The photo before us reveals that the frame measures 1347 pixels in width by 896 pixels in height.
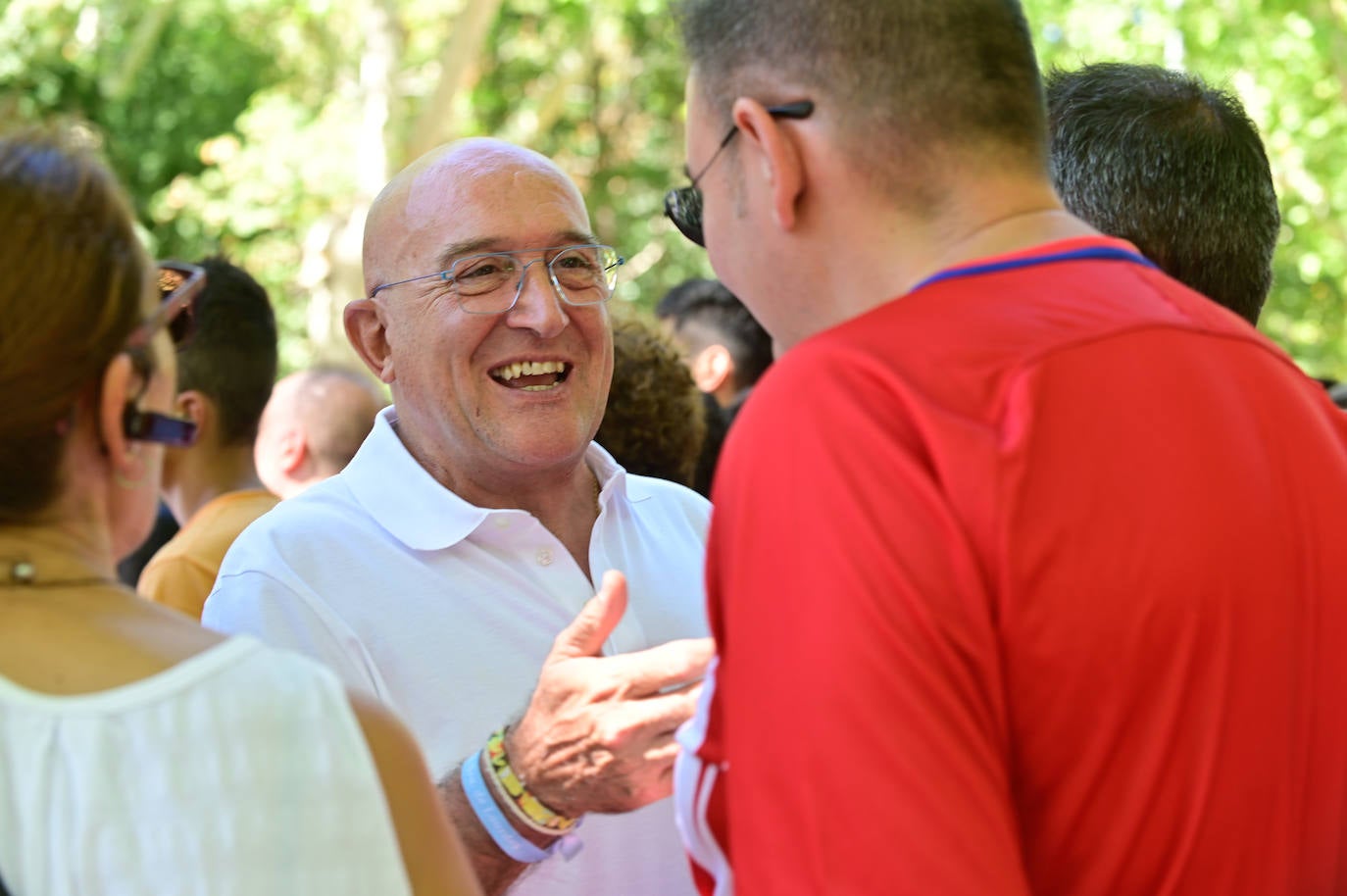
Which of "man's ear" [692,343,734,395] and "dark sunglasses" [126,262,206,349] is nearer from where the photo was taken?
"dark sunglasses" [126,262,206,349]

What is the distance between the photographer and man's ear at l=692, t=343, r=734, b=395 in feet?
19.2

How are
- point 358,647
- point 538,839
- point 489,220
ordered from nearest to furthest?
point 538,839 → point 358,647 → point 489,220

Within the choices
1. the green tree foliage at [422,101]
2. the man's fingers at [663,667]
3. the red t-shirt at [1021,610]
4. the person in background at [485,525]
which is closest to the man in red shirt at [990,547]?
the red t-shirt at [1021,610]

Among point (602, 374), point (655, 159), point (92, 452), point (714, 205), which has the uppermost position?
point (714, 205)

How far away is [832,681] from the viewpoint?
4.72ft

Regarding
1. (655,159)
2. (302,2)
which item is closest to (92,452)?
(302,2)

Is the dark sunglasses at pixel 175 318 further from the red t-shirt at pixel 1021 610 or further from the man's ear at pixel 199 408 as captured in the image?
the man's ear at pixel 199 408

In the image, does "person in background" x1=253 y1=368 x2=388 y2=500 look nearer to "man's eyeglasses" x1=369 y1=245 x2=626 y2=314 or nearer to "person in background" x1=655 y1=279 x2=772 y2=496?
"person in background" x1=655 y1=279 x2=772 y2=496

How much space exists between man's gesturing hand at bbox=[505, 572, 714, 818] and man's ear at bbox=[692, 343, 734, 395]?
3.68 metres

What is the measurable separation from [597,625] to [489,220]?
1.25 m

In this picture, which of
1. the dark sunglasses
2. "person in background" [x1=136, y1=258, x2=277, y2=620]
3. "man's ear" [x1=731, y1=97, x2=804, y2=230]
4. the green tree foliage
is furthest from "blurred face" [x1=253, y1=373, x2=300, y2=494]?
the green tree foliage

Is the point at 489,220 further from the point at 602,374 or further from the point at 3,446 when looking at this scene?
the point at 3,446

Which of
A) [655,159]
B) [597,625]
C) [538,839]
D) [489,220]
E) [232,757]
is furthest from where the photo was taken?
[655,159]

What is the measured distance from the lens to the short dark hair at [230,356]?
15.1ft
